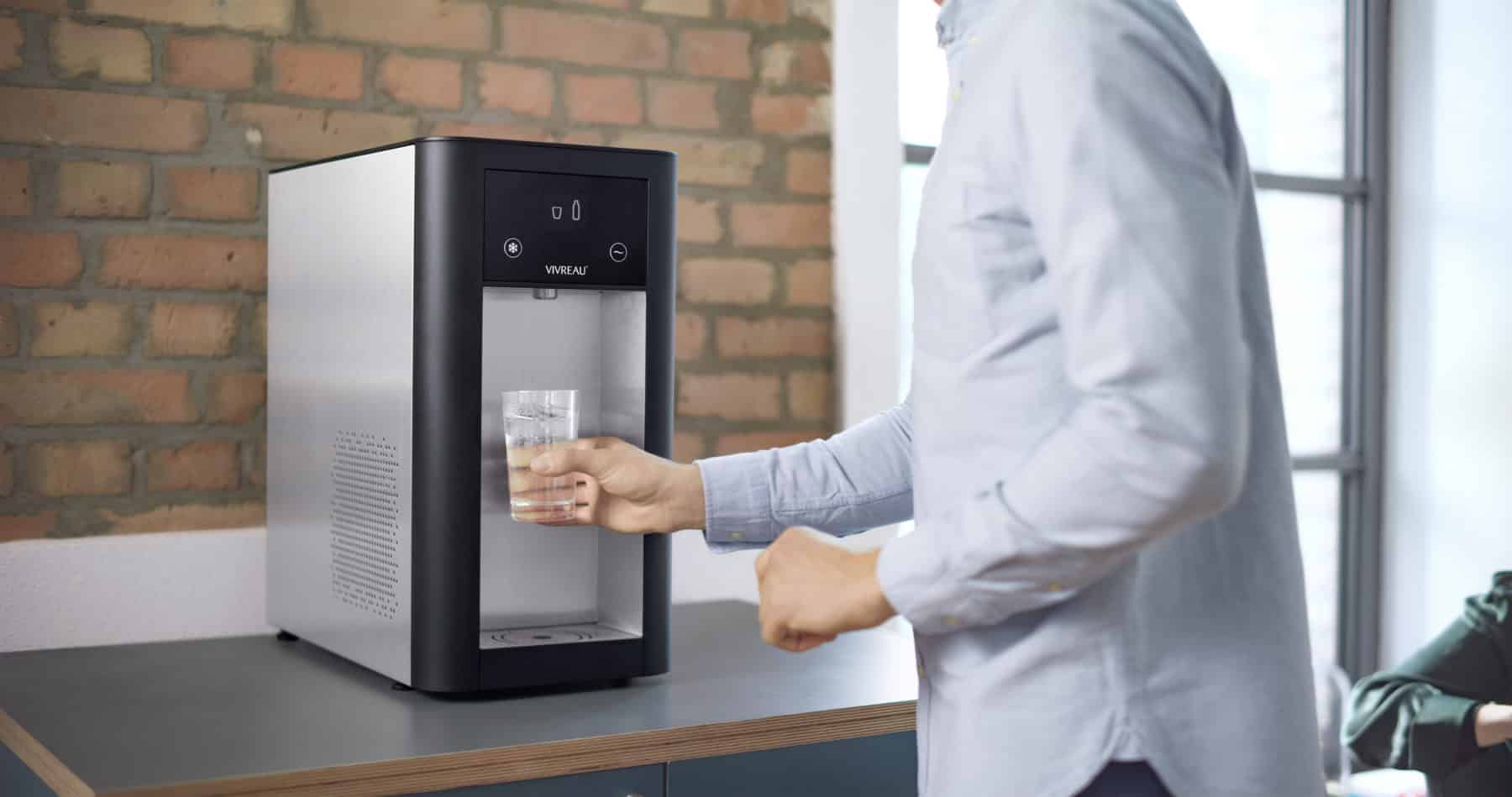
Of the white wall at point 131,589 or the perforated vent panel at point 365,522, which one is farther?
the white wall at point 131,589

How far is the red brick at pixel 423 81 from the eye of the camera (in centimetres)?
160

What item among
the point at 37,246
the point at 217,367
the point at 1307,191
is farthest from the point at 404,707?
the point at 1307,191

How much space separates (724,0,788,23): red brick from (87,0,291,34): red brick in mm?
551

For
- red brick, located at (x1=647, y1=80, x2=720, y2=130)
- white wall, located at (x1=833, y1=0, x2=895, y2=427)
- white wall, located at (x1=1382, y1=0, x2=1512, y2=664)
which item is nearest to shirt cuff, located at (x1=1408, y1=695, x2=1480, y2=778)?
white wall, located at (x1=1382, y1=0, x2=1512, y2=664)

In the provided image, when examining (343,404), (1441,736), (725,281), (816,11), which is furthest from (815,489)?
(1441,736)

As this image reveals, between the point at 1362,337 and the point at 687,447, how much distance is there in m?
1.78

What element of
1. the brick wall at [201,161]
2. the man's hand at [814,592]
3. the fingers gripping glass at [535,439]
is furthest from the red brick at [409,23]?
the man's hand at [814,592]

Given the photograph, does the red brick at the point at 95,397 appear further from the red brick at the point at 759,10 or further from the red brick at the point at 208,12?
the red brick at the point at 759,10

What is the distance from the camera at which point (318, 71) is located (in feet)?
5.10

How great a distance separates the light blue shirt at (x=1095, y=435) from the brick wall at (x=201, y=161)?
2.89 feet

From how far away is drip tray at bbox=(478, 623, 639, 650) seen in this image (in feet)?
3.93

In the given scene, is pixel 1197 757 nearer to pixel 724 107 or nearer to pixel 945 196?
pixel 945 196

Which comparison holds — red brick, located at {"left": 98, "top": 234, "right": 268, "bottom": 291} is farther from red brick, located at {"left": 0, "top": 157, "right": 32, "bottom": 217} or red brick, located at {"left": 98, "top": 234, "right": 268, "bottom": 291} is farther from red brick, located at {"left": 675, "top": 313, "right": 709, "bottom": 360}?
red brick, located at {"left": 675, "top": 313, "right": 709, "bottom": 360}

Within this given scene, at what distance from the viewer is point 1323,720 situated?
8.91ft
